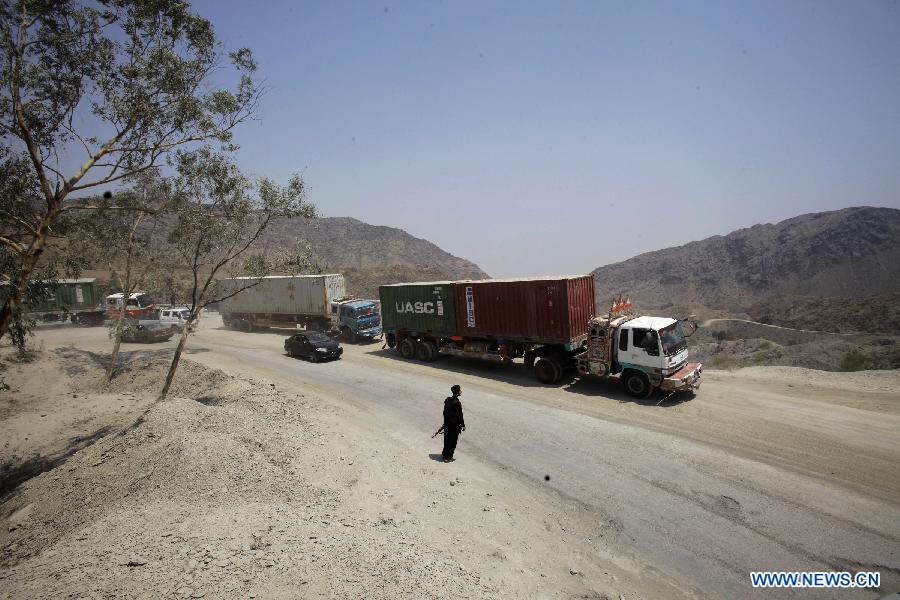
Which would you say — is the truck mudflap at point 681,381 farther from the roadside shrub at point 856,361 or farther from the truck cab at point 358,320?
the truck cab at point 358,320

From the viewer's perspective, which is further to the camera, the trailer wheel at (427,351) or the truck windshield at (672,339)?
the trailer wheel at (427,351)

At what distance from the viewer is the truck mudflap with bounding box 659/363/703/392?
13.1 m

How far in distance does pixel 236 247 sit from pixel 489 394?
10.1 metres

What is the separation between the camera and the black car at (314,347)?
21234 mm

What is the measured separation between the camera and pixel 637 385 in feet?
45.4

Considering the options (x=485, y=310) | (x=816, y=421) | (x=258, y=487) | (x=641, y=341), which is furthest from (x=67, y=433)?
(x=816, y=421)

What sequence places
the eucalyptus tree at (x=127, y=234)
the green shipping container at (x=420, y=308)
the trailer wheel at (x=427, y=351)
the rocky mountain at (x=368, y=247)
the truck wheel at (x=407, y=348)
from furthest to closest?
the rocky mountain at (x=368, y=247)
the truck wheel at (x=407, y=348)
the trailer wheel at (x=427, y=351)
the green shipping container at (x=420, y=308)
the eucalyptus tree at (x=127, y=234)

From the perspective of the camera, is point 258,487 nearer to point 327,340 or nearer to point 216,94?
point 216,94

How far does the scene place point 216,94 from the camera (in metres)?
12.8

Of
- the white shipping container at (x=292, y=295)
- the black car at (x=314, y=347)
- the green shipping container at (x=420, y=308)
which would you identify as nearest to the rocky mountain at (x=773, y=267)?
the green shipping container at (x=420, y=308)

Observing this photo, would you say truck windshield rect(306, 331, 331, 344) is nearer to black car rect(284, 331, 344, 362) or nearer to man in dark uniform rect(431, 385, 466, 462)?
black car rect(284, 331, 344, 362)

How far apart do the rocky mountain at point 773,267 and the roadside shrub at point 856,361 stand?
22306mm

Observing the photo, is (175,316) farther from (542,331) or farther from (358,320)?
(542,331)

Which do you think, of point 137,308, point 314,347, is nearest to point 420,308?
point 314,347
